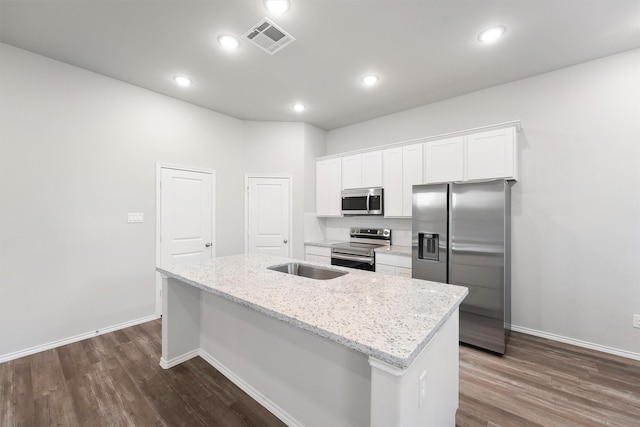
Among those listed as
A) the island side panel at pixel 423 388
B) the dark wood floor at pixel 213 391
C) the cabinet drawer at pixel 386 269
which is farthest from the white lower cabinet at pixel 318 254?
the island side panel at pixel 423 388

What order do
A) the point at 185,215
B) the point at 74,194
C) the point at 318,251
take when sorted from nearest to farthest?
the point at 74,194 → the point at 185,215 → the point at 318,251

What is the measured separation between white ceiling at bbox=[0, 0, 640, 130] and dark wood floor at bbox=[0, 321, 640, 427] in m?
2.94

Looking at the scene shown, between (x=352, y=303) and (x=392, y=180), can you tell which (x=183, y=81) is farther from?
(x=352, y=303)

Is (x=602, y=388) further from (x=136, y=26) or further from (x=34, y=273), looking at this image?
(x=34, y=273)

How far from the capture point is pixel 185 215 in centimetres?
374

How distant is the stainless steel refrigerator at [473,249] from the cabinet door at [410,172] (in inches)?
18.8

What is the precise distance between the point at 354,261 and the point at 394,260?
0.58 meters

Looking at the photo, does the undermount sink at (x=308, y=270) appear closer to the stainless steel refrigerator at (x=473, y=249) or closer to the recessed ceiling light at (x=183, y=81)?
the stainless steel refrigerator at (x=473, y=249)

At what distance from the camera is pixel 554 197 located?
2885 millimetres

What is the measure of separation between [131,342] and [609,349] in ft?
16.0

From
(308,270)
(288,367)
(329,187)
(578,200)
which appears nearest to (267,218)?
(329,187)

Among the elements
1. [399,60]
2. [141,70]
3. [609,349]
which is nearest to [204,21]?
[141,70]

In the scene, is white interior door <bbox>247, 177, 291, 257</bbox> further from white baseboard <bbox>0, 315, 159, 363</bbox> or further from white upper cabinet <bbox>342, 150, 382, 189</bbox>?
white baseboard <bbox>0, 315, 159, 363</bbox>

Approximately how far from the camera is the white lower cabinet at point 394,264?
131 inches
